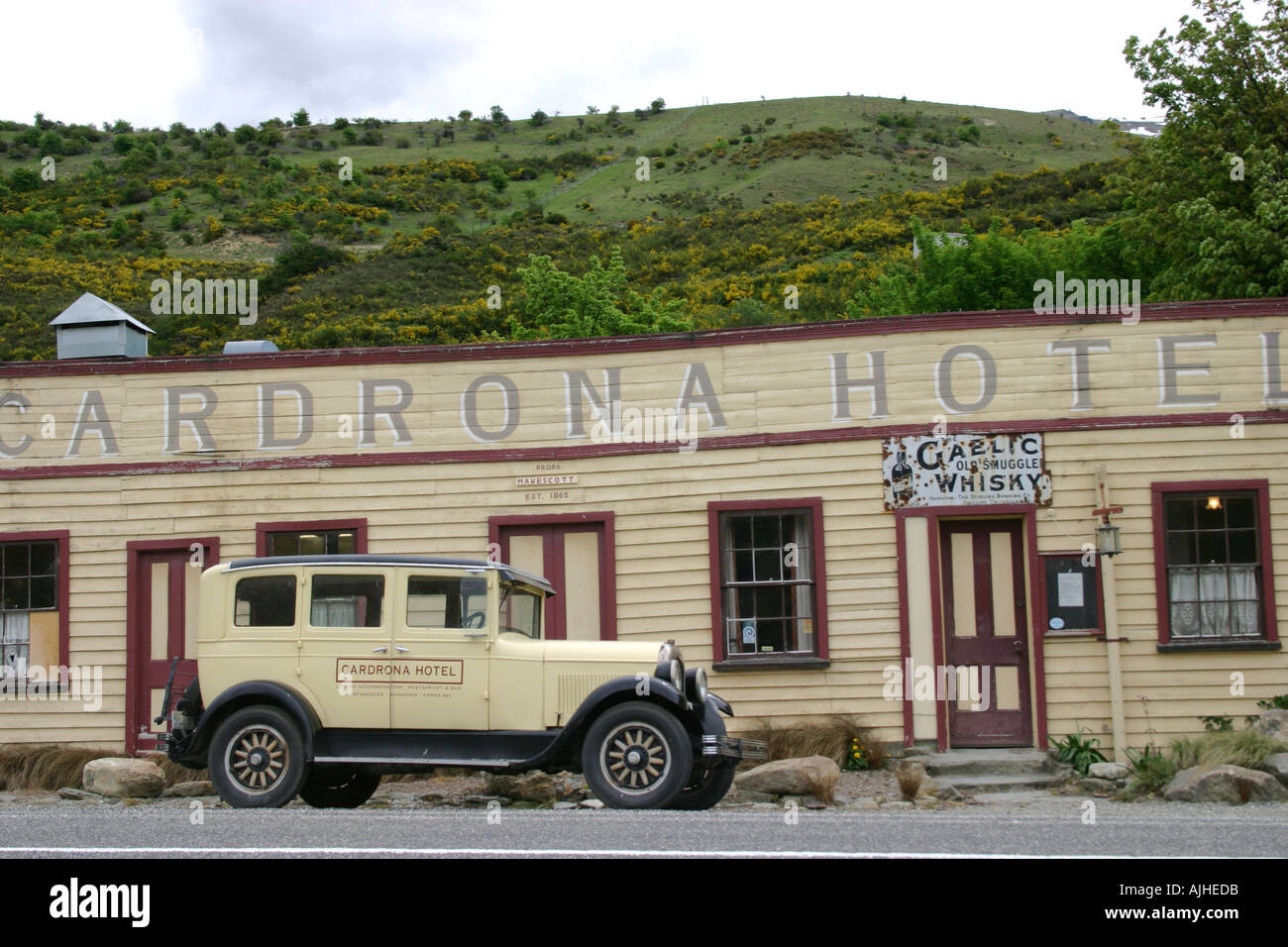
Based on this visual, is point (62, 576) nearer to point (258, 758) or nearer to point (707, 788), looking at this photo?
point (258, 758)

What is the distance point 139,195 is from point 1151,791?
66555 mm

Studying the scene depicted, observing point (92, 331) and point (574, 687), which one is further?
point (92, 331)

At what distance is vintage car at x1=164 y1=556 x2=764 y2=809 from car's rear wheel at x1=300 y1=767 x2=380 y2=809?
0.43 m

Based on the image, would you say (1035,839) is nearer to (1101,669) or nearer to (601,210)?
(1101,669)

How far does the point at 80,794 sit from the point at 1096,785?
374 inches

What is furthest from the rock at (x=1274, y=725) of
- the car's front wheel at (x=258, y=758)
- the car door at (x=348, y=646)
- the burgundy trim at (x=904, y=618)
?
the car's front wheel at (x=258, y=758)

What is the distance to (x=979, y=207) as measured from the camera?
5612cm

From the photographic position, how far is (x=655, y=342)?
48.9ft

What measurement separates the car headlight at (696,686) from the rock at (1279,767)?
16.5ft

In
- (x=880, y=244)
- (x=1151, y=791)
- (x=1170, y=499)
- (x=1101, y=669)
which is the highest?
(x=880, y=244)

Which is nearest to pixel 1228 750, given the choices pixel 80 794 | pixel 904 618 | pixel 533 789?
pixel 904 618

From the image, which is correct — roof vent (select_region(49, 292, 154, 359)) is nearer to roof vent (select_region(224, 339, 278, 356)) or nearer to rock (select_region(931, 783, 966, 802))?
roof vent (select_region(224, 339, 278, 356))

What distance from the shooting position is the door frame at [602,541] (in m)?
14.6

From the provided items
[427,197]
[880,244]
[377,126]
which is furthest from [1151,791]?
[377,126]
